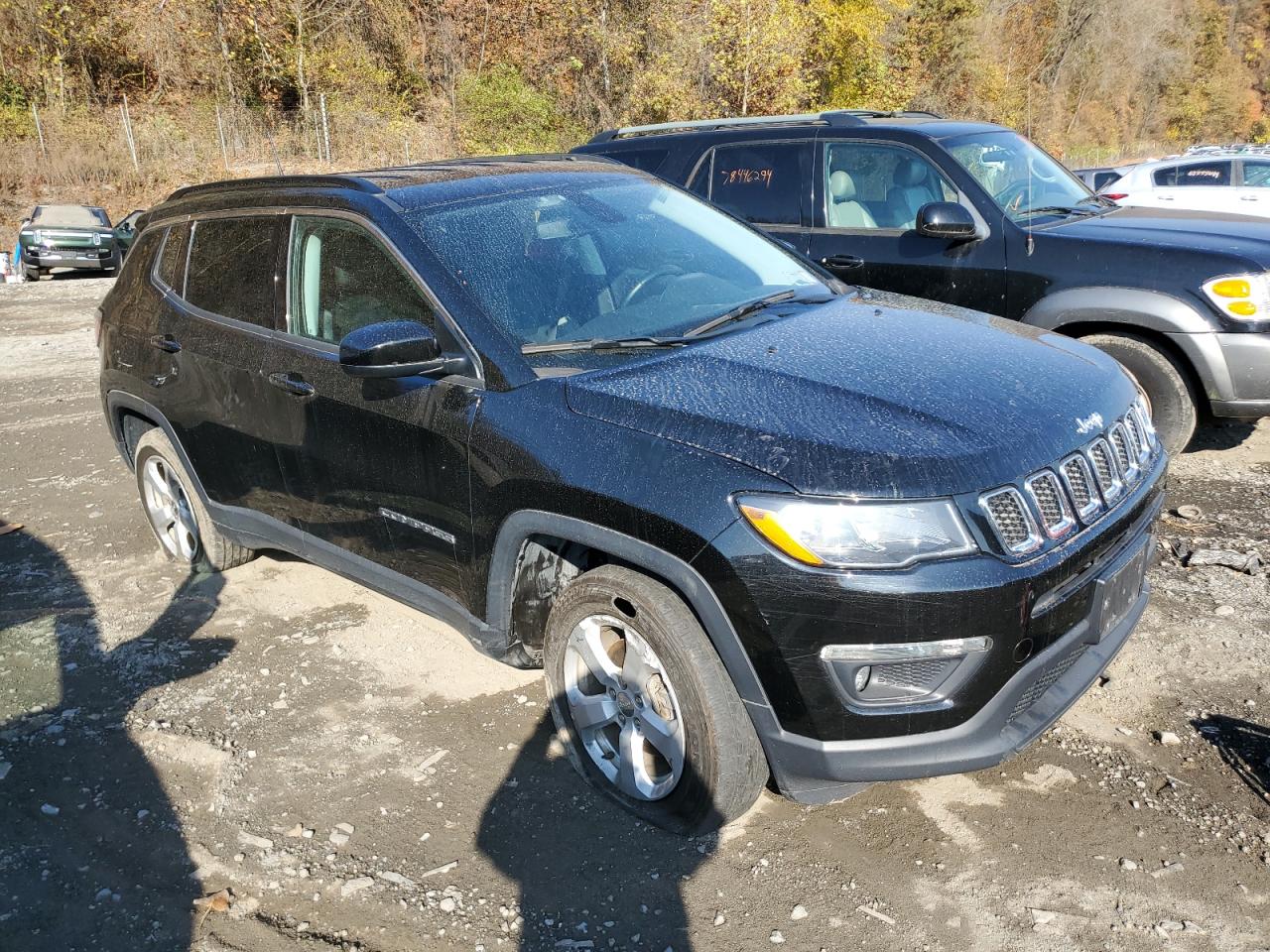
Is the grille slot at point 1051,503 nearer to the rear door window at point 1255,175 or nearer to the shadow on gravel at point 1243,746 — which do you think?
the shadow on gravel at point 1243,746

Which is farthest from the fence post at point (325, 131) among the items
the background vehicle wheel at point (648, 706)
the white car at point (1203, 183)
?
the background vehicle wheel at point (648, 706)

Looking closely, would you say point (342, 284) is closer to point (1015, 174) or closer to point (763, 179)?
point (763, 179)

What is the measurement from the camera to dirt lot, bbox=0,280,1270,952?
2695 millimetres

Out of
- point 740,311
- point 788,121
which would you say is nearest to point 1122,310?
point 788,121

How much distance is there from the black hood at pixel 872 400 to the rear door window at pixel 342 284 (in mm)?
779

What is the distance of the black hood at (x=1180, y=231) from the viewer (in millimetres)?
5246

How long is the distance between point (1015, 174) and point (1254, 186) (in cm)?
1026

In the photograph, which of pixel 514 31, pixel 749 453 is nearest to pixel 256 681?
pixel 749 453

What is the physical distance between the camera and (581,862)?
2924mm

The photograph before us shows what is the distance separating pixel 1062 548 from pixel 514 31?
2981 centimetres

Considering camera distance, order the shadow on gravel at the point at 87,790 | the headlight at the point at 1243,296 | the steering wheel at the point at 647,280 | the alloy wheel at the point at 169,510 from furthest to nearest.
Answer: the headlight at the point at 1243,296 → the alloy wheel at the point at 169,510 → the steering wheel at the point at 647,280 → the shadow on gravel at the point at 87,790

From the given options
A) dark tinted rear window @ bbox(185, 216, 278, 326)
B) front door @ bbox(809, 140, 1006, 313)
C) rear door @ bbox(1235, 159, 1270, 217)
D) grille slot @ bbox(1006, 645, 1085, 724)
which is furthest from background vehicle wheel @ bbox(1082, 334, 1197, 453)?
rear door @ bbox(1235, 159, 1270, 217)

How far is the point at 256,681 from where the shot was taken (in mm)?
4039

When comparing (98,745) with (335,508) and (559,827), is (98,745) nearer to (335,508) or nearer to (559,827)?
(335,508)
